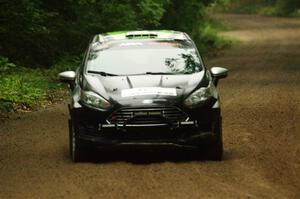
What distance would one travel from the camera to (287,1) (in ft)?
223

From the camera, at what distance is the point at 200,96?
9.92 meters

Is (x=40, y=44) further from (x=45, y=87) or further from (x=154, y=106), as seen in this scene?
(x=154, y=106)

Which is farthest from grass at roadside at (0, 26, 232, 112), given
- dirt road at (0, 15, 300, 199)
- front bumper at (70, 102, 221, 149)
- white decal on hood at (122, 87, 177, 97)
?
white decal on hood at (122, 87, 177, 97)

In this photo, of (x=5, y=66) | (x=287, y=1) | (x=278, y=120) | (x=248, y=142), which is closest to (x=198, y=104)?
(x=248, y=142)

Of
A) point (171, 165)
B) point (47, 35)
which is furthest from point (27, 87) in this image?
point (171, 165)

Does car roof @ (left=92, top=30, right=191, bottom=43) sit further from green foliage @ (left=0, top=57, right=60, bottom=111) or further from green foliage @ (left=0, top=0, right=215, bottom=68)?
green foliage @ (left=0, top=0, right=215, bottom=68)

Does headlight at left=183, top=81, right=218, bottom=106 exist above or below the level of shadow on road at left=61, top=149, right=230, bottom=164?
above

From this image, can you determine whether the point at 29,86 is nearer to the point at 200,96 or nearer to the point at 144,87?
the point at 144,87

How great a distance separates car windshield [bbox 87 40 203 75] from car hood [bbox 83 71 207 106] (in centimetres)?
31

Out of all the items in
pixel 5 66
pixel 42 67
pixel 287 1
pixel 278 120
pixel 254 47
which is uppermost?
pixel 278 120

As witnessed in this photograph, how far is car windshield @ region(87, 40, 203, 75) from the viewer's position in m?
10.8

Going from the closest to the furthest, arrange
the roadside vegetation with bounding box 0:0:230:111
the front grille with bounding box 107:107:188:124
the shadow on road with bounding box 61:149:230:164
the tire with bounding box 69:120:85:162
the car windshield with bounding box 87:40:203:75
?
the front grille with bounding box 107:107:188:124, the tire with bounding box 69:120:85:162, the shadow on road with bounding box 61:149:230:164, the car windshield with bounding box 87:40:203:75, the roadside vegetation with bounding box 0:0:230:111

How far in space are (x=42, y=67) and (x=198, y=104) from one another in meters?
13.6

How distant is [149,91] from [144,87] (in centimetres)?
15
